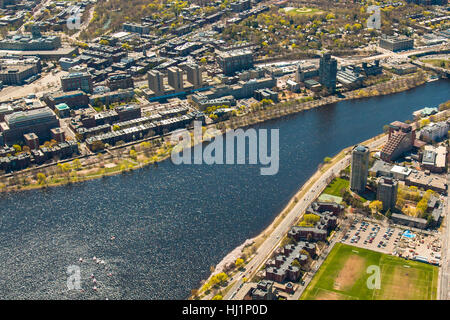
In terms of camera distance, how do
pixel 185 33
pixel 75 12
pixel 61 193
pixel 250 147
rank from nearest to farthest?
pixel 61 193, pixel 250 147, pixel 185 33, pixel 75 12

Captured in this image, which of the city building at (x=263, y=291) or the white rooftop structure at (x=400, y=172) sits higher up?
the white rooftop structure at (x=400, y=172)

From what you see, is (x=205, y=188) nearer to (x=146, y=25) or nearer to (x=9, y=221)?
(x=9, y=221)

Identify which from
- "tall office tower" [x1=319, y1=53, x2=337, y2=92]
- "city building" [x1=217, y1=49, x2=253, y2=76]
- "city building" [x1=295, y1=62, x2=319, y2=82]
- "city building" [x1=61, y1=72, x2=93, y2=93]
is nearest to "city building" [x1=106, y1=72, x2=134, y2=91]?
"city building" [x1=61, y1=72, x2=93, y2=93]

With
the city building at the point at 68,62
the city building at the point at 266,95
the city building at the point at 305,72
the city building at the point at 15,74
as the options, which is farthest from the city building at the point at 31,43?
the city building at the point at 305,72

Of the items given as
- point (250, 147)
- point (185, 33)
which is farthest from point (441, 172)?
point (185, 33)

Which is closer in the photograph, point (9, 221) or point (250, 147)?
point (9, 221)

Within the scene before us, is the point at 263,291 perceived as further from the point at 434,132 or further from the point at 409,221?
the point at 434,132

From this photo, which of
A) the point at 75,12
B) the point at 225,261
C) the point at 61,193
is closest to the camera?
the point at 225,261

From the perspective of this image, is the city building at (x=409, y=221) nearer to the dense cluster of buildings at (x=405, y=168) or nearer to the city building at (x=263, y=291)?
the dense cluster of buildings at (x=405, y=168)
